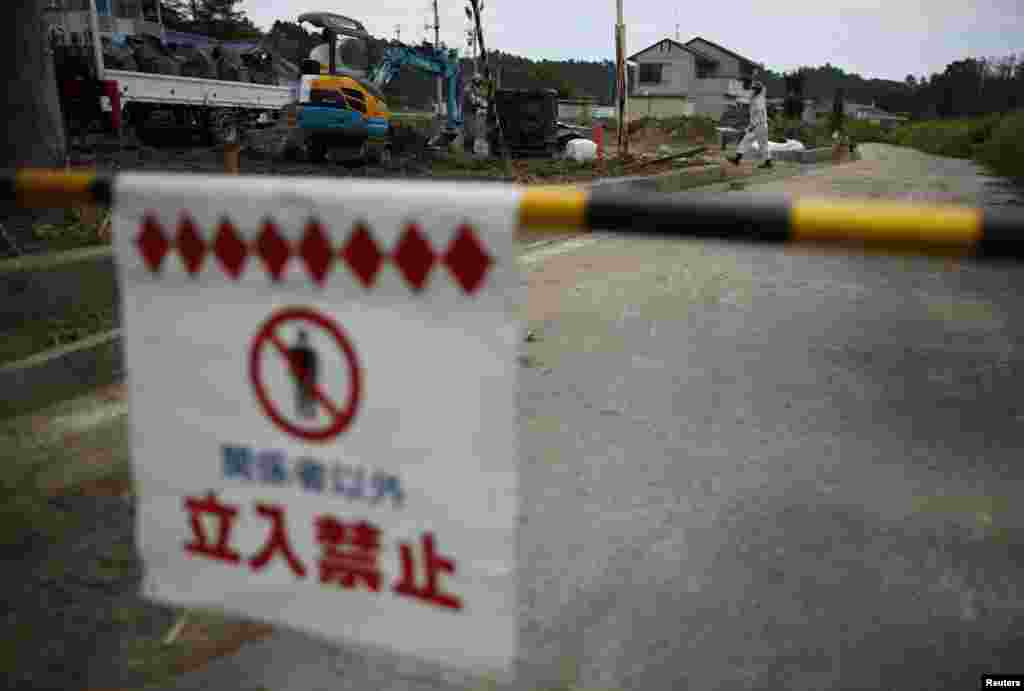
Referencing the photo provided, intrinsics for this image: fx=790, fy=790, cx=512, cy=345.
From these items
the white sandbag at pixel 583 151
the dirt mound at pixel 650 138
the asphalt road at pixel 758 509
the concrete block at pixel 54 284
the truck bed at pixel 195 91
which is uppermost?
the truck bed at pixel 195 91

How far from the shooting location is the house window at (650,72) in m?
85.2

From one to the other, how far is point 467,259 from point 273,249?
13.6 inches

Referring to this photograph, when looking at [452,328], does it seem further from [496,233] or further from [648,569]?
[648,569]

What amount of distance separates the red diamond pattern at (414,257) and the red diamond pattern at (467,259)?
33mm

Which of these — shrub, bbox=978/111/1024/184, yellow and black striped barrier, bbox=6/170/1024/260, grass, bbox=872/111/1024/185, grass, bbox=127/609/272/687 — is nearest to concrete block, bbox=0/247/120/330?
grass, bbox=127/609/272/687

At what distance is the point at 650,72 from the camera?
282 feet

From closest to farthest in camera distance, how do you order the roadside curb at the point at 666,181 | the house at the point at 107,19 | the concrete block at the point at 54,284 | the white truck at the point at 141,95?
1. the concrete block at the point at 54,284
2. the roadside curb at the point at 666,181
3. the white truck at the point at 141,95
4. the house at the point at 107,19

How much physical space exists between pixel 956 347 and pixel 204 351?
480 cm

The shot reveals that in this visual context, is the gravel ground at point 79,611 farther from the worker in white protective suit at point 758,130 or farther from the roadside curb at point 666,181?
the worker in white protective suit at point 758,130

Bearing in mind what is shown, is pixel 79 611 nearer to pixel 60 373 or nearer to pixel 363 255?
pixel 363 255

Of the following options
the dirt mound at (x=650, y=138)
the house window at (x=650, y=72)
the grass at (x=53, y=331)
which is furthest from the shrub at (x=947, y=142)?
the house window at (x=650, y=72)

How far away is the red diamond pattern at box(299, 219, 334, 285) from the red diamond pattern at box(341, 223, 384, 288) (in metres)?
0.03

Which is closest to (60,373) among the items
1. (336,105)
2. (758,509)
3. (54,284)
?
(54,284)

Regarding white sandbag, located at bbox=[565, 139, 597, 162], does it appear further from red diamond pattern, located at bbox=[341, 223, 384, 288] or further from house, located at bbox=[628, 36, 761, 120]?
house, located at bbox=[628, 36, 761, 120]
